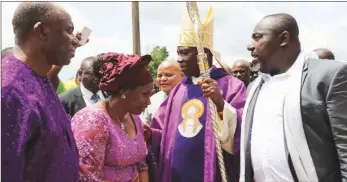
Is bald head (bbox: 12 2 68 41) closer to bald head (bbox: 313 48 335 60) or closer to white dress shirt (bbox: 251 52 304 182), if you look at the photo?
white dress shirt (bbox: 251 52 304 182)

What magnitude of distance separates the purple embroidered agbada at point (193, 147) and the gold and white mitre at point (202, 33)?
1.12 ft

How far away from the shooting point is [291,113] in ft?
9.48

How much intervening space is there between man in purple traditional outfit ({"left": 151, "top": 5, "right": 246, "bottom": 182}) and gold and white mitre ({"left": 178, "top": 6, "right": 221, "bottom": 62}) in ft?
0.03

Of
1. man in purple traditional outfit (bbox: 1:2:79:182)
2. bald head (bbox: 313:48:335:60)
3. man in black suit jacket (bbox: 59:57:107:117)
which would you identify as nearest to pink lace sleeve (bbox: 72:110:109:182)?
man in purple traditional outfit (bbox: 1:2:79:182)

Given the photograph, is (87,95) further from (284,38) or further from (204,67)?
(284,38)

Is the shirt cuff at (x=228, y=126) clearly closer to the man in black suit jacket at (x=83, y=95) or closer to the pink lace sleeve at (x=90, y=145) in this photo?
the pink lace sleeve at (x=90, y=145)

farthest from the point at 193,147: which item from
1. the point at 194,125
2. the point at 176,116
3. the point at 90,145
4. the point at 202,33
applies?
the point at 90,145

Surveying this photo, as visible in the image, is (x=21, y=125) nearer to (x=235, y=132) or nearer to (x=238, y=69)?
(x=235, y=132)

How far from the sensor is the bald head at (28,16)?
2148 millimetres

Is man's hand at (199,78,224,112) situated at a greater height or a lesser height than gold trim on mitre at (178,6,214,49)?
lesser

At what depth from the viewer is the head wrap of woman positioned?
2996 mm

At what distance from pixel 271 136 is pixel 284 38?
763mm

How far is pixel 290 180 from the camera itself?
116 inches

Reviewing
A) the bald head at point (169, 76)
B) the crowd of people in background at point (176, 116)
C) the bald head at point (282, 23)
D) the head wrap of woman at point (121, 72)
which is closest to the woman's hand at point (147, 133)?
the crowd of people in background at point (176, 116)
